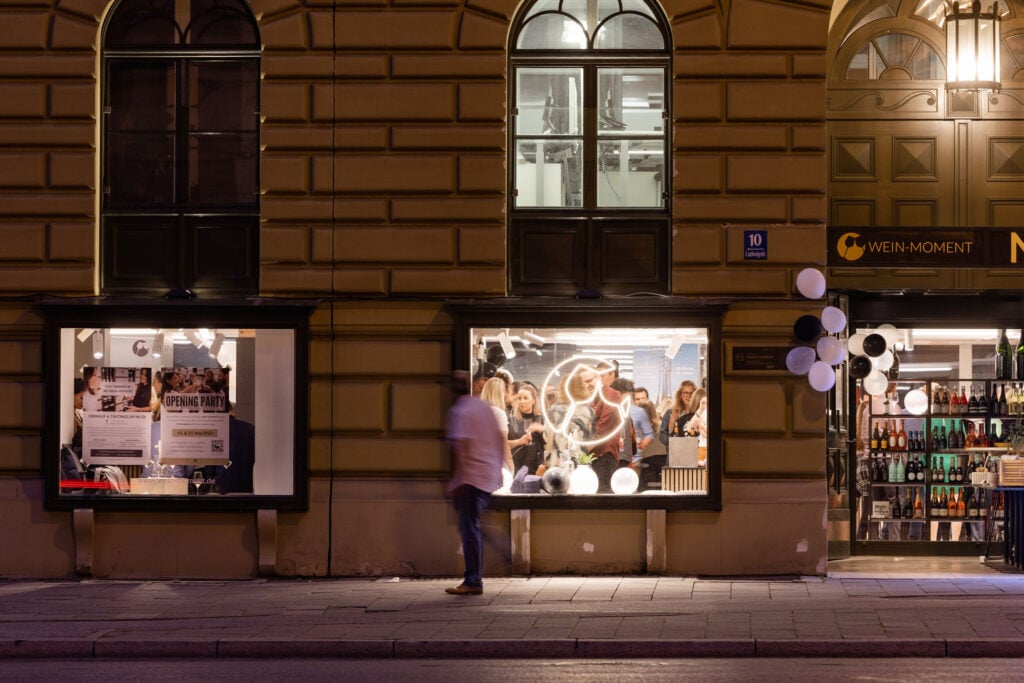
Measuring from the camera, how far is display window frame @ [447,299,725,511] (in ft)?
47.2

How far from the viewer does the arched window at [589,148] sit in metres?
14.7

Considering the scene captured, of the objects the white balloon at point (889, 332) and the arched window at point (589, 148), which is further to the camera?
the white balloon at point (889, 332)

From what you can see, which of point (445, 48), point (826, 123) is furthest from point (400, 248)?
point (826, 123)

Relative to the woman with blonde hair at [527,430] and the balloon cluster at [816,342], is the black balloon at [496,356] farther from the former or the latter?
the balloon cluster at [816,342]

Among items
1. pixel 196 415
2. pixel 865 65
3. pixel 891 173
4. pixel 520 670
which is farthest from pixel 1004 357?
pixel 196 415

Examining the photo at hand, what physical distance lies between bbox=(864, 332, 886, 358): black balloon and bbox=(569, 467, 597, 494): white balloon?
11.1 ft

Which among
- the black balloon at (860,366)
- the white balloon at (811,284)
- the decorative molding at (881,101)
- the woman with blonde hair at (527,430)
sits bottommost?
the woman with blonde hair at (527,430)

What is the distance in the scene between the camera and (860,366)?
52.3 ft

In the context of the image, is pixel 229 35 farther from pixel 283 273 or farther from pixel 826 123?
pixel 826 123

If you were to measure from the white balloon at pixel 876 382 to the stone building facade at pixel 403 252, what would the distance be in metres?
1.79

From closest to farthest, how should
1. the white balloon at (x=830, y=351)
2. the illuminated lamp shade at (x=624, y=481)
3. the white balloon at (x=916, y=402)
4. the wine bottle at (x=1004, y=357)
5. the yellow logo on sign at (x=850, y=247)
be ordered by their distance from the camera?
the white balloon at (x=830, y=351), the illuminated lamp shade at (x=624, y=481), the yellow logo on sign at (x=850, y=247), the wine bottle at (x=1004, y=357), the white balloon at (x=916, y=402)

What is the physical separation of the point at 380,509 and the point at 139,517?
236cm

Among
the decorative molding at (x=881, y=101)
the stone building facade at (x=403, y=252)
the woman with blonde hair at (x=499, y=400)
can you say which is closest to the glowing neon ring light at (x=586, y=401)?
the woman with blonde hair at (x=499, y=400)

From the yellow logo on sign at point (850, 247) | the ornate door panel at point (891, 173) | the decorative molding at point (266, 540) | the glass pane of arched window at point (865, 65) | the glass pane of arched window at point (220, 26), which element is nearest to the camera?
the decorative molding at point (266, 540)
